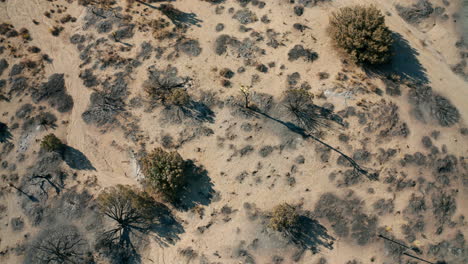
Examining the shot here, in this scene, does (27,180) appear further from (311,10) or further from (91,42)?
(311,10)

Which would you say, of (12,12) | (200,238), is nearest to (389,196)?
(200,238)

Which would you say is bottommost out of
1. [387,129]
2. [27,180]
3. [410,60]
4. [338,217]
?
[27,180]

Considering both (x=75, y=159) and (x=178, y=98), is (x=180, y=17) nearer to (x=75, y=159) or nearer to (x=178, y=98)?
(x=178, y=98)

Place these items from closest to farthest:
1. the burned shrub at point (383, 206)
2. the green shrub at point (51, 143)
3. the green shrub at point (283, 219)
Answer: the green shrub at point (283, 219) → the burned shrub at point (383, 206) → the green shrub at point (51, 143)

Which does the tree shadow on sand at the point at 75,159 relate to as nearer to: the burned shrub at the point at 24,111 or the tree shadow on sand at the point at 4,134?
the burned shrub at the point at 24,111

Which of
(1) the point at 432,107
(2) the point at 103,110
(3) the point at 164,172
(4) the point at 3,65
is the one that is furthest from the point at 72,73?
(1) the point at 432,107

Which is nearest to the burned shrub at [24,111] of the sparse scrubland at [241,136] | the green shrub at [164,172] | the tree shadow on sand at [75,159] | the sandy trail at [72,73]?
the sparse scrubland at [241,136]
